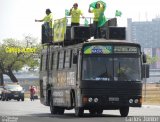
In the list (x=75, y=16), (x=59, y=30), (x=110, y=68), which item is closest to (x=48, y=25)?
(x=59, y=30)

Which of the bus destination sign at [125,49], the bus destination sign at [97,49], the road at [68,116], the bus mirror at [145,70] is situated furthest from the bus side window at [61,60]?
the bus mirror at [145,70]

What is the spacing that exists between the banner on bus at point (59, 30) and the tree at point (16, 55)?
76328 mm

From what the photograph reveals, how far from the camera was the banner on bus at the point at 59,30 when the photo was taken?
30.4 metres

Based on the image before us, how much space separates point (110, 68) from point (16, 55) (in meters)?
86.0

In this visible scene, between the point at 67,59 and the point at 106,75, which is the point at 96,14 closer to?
the point at 67,59

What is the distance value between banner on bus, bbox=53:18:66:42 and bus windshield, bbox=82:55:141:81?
323 cm

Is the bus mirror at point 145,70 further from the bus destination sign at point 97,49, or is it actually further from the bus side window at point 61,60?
the bus side window at point 61,60

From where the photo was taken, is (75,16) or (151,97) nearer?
(75,16)

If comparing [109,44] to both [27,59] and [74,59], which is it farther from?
[27,59]

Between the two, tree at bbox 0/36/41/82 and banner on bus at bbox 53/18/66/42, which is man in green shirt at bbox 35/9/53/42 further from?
tree at bbox 0/36/41/82

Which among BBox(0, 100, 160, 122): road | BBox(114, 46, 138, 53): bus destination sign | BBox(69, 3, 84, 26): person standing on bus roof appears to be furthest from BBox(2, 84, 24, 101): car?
BBox(114, 46, 138, 53): bus destination sign

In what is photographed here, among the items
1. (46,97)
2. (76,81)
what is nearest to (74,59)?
(76,81)

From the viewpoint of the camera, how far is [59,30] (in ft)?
101

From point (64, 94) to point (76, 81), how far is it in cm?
202
